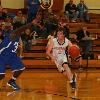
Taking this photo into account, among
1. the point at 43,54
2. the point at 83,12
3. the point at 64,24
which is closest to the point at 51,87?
the point at 43,54

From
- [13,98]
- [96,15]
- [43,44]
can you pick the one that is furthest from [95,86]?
[96,15]

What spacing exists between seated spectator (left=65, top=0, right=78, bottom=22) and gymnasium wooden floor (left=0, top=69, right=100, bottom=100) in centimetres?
451

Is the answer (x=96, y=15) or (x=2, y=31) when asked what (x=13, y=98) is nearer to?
(x=2, y=31)

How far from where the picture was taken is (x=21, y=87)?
1062cm

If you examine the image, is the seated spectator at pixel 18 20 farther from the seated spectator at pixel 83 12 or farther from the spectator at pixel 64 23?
the seated spectator at pixel 83 12

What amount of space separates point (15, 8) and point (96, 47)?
215 inches

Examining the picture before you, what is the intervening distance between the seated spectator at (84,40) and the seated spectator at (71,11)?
2225 mm

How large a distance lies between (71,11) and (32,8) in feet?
6.58

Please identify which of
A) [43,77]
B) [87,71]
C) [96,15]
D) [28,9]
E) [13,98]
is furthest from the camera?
[96,15]

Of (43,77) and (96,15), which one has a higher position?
(96,15)

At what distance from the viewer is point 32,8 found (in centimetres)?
1772

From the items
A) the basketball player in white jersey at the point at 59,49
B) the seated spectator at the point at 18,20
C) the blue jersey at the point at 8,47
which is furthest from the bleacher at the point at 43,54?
the blue jersey at the point at 8,47

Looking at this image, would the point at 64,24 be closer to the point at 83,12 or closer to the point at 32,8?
the point at 32,8

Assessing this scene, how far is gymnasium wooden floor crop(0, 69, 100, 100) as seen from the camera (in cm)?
919
